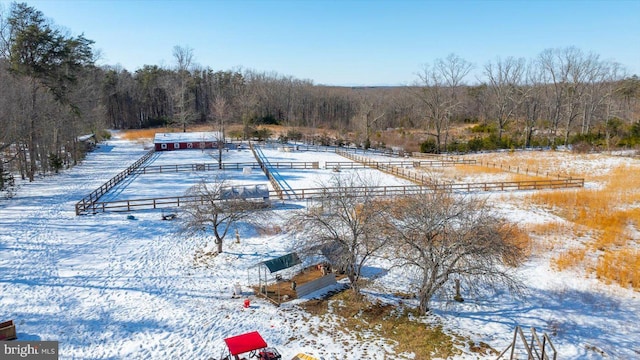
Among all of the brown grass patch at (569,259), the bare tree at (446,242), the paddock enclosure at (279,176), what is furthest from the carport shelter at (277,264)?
the brown grass patch at (569,259)

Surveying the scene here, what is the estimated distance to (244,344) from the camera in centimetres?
1125

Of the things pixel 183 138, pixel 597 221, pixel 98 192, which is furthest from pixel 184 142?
pixel 597 221

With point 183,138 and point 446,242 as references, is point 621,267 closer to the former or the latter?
point 446,242

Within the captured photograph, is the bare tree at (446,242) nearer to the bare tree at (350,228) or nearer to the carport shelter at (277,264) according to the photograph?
the bare tree at (350,228)

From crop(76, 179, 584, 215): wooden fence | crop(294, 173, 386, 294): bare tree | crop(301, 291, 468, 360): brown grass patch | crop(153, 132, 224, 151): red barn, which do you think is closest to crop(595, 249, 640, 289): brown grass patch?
crop(76, 179, 584, 215): wooden fence

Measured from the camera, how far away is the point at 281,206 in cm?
2712

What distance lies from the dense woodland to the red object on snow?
86.1ft

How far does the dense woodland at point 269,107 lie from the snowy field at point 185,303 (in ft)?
49.9

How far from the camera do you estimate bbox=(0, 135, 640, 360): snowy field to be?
487 inches

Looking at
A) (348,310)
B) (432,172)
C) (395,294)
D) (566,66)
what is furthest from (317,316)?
(566,66)

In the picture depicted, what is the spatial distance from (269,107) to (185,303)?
265ft

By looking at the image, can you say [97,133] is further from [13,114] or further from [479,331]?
[479,331]

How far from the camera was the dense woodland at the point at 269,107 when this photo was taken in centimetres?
3369

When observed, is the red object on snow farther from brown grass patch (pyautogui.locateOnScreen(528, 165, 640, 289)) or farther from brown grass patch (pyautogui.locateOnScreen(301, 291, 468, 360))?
brown grass patch (pyautogui.locateOnScreen(528, 165, 640, 289))
